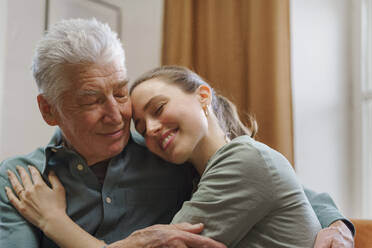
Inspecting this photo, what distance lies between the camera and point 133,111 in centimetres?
147

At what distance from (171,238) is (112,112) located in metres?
0.50

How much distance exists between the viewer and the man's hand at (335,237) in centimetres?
122

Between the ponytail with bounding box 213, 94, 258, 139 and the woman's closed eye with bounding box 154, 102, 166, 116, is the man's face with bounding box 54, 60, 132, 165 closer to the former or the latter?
the woman's closed eye with bounding box 154, 102, 166, 116

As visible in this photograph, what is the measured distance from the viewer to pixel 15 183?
1414mm

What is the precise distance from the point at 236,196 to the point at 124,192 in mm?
522

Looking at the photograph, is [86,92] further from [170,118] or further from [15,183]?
[15,183]

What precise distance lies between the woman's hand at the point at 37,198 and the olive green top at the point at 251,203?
439 millimetres

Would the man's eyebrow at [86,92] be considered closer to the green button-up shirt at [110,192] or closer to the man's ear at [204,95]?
the green button-up shirt at [110,192]

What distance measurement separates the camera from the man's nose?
1.40 meters

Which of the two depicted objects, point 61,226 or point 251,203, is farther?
point 61,226

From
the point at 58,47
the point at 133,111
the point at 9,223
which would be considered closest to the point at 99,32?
the point at 58,47

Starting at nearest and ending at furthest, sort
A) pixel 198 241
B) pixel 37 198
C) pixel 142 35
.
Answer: pixel 198 241, pixel 37 198, pixel 142 35

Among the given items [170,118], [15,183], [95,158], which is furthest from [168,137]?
[15,183]

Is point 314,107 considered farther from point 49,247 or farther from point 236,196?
point 49,247
